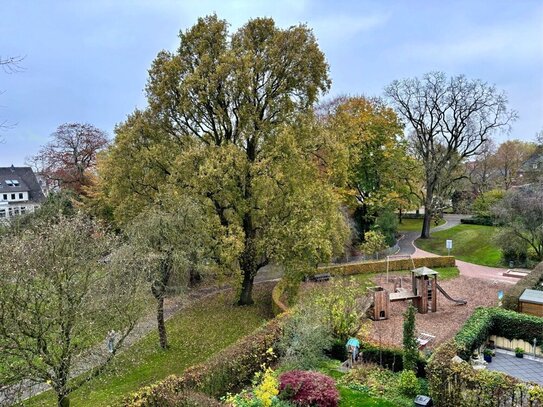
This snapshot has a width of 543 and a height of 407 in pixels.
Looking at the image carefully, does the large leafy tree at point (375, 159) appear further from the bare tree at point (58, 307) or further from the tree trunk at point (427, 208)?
the bare tree at point (58, 307)

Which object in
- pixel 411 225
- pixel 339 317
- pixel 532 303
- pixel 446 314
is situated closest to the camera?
pixel 339 317

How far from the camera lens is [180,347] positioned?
1487cm

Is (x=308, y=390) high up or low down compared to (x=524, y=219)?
down

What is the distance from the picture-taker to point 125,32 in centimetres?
822

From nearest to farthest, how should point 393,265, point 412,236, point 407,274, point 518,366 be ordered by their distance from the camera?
point 518,366 < point 407,274 < point 393,265 < point 412,236

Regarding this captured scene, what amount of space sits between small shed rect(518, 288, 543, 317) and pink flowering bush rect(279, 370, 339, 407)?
1005 centimetres

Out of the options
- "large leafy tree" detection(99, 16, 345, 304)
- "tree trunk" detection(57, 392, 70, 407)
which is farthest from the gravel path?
"tree trunk" detection(57, 392, 70, 407)

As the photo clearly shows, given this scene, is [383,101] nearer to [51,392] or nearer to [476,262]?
[476,262]

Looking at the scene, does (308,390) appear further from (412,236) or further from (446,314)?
(412,236)

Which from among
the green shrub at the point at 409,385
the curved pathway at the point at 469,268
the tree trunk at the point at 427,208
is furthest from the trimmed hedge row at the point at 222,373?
the tree trunk at the point at 427,208

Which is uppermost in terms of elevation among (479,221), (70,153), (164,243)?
(70,153)

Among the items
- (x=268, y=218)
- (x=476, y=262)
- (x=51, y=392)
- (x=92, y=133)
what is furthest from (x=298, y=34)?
(x=92, y=133)

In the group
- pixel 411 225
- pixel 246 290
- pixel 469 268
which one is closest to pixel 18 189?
pixel 246 290

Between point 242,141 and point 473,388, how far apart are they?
1419 cm
